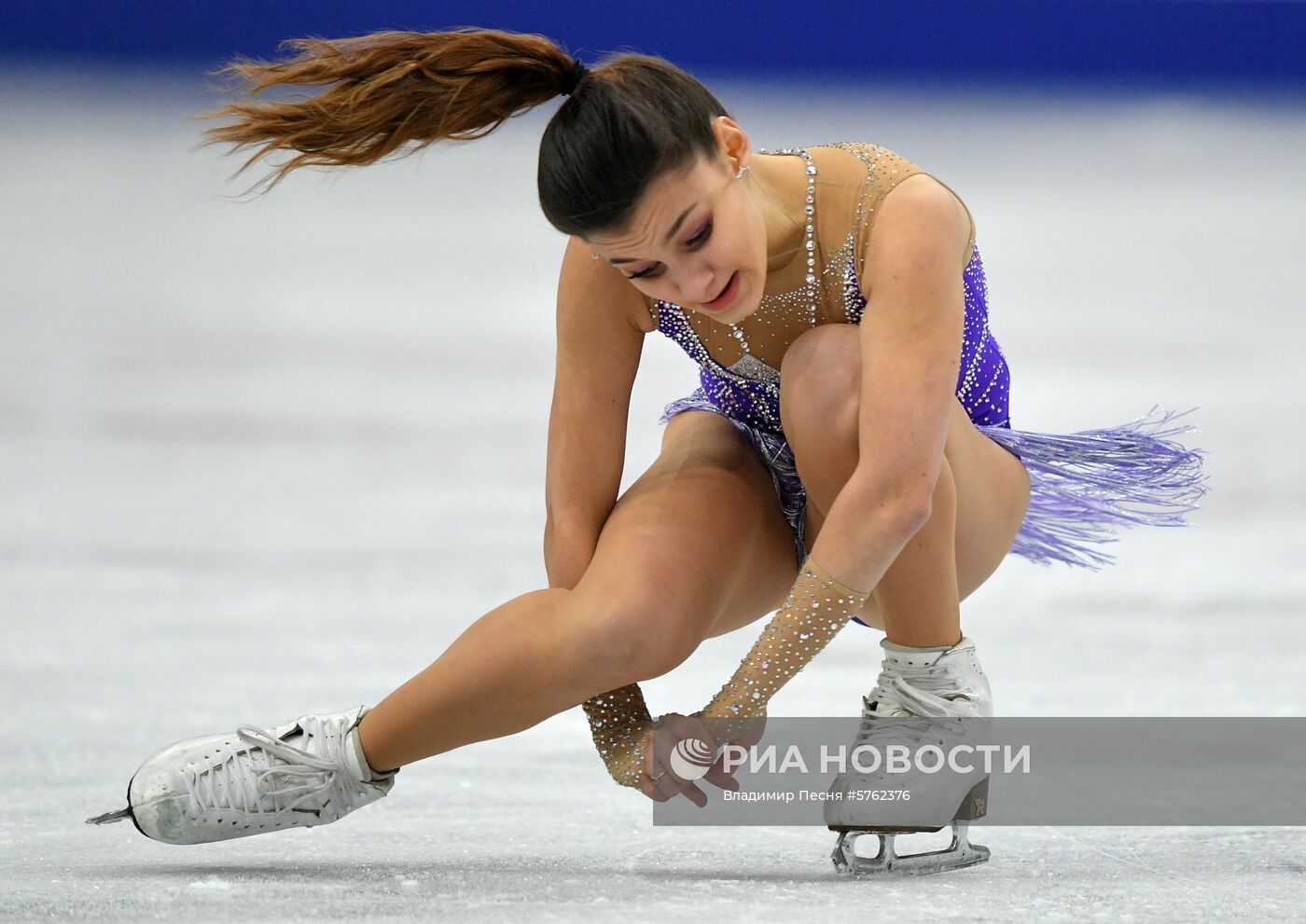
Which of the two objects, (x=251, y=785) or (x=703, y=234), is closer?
(x=703, y=234)

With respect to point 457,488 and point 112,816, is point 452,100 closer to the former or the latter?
point 112,816

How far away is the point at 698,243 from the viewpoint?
131 cm

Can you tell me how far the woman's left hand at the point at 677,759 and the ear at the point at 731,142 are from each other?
0.51 metres

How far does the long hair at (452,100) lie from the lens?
4.23 feet

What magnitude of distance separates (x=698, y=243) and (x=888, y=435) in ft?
0.77

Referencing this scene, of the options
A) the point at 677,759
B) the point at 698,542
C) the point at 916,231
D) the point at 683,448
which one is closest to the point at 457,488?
the point at 683,448

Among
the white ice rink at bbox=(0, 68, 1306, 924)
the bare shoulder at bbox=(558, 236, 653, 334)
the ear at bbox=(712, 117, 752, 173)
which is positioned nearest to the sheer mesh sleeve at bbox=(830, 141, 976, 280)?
the ear at bbox=(712, 117, 752, 173)

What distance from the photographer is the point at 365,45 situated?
139 centimetres

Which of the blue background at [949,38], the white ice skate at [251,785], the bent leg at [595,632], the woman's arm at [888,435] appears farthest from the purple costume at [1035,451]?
the blue background at [949,38]

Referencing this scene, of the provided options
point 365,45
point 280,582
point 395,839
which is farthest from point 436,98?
point 280,582

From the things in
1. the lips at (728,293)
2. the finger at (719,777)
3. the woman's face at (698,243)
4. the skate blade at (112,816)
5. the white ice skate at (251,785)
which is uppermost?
the woman's face at (698,243)

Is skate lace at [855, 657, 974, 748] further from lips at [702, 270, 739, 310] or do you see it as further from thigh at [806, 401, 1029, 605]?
lips at [702, 270, 739, 310]

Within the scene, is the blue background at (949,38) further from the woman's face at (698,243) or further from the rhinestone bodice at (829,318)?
the woman's face at (698,243)

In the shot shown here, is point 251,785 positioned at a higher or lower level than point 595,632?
lower
